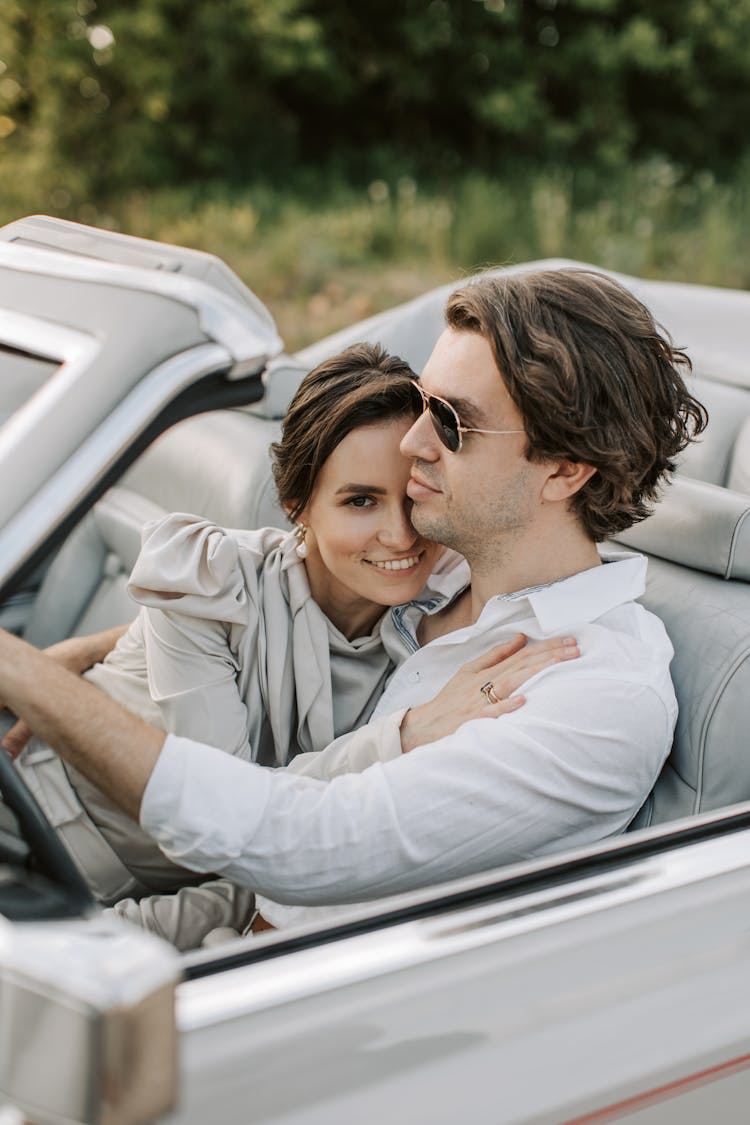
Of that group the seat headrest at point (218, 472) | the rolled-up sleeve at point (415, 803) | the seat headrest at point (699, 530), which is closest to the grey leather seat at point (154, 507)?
the seat headrest at point (218, 472)

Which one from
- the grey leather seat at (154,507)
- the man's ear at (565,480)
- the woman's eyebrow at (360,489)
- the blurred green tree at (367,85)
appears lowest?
the grey leather seat at (154,507)

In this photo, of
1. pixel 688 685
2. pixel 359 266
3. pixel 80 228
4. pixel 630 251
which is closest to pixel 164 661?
pixel 80 228

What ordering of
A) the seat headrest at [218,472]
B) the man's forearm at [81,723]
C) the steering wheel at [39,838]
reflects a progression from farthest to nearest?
the seat headrest at [218,472] → the man's forearm at [81,723] → the steering wheel at [39,838]

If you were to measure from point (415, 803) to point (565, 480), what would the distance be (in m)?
0.61

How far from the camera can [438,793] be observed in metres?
1.50

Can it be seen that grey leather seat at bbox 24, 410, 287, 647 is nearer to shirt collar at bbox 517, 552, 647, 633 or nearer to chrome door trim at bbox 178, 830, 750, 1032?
shirt collar at bbox 517, 552, 647, 633

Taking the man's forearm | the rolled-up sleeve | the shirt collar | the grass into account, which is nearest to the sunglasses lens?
the shirt collar

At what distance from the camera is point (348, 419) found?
6.16ft

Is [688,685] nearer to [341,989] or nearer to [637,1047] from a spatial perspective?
[637,1047]

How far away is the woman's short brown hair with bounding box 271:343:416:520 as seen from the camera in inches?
74.0

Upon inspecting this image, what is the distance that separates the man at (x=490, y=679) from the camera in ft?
4.68

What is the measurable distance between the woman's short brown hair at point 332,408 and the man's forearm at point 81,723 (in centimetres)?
62

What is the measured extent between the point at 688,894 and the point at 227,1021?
0.51 meters

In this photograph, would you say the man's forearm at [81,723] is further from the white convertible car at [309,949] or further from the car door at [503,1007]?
the car door at [503,1007]
